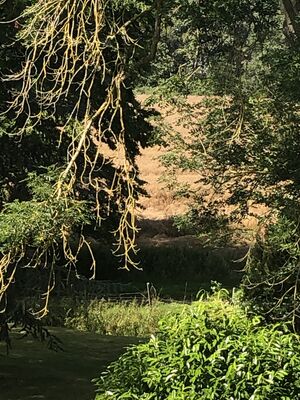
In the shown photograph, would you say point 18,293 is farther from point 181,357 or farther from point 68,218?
point 181,357

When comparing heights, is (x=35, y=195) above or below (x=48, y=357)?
above

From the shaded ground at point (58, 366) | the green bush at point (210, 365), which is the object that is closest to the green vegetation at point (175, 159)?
the green bush at point (210, 365)

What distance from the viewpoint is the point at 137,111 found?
1152cm

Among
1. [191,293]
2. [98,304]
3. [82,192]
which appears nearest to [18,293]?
[82,192]

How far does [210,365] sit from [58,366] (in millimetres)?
8639

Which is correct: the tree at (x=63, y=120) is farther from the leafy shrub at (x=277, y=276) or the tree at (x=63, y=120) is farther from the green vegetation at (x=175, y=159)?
the leafy shrub at (x=277, y=276)

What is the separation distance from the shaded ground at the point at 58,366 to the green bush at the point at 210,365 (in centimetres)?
559

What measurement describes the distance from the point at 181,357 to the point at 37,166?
4.81 m

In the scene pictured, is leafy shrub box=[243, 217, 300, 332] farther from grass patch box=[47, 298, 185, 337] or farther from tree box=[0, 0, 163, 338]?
grass patch box=[47, 298, 185, 337]

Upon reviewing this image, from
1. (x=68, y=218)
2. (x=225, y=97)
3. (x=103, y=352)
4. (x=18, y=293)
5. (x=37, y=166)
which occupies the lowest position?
(x=103, y=352)

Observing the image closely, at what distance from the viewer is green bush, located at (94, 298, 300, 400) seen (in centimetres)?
507

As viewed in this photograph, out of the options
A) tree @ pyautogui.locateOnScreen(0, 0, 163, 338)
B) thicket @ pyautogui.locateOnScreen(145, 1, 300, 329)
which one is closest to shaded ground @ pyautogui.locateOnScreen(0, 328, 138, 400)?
tree @ pyautogui.locateOnScreen(0, 0, 163, 338)

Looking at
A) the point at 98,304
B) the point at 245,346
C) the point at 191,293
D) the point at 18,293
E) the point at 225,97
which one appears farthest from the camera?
the point at 191,293

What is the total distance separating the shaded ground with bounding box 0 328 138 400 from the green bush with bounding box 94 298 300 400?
559 centimetres
